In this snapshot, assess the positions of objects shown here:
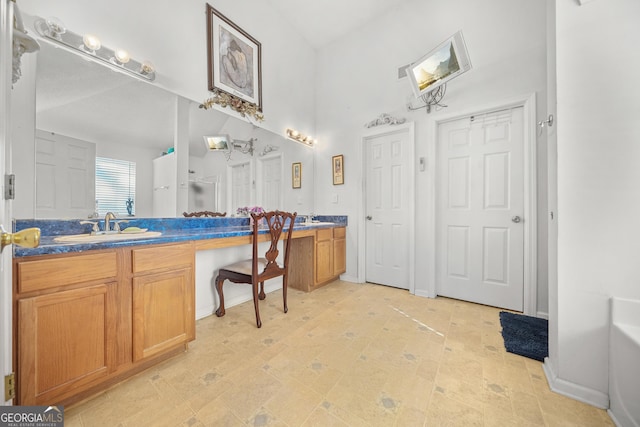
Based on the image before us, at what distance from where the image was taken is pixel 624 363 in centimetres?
105

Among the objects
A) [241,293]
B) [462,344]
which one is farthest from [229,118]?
[462,344]

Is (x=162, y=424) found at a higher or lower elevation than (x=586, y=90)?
lower

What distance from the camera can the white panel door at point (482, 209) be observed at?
228 cm

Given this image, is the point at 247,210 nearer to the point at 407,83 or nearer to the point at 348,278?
the point at 348,278

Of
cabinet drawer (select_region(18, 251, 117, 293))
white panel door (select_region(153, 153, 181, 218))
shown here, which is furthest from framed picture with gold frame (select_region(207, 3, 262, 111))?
cabinet drawer (select_region(18, 251, 117, 293))

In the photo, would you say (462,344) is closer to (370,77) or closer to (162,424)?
(162,424)

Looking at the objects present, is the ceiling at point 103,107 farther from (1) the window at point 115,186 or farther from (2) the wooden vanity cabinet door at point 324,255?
(2) the wooden vanity cabinet door at point 324,255

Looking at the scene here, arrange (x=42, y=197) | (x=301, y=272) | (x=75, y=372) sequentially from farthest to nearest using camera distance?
(x=301, y=272) → (x=42, y=197) → (x=75, y=372)

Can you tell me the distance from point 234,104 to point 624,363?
10.4ft

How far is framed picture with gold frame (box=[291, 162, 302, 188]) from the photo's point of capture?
331 cm

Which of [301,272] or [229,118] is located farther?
[301,272]

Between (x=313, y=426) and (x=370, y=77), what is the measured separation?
348 cm

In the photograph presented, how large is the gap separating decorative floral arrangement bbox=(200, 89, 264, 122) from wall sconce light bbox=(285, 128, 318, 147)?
1.61ft

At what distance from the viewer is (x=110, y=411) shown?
1.13 m
